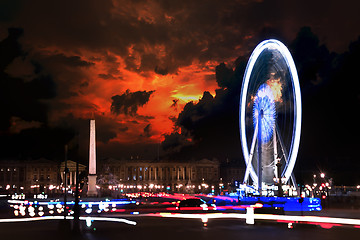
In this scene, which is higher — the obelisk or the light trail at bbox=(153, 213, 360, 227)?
the obelisk

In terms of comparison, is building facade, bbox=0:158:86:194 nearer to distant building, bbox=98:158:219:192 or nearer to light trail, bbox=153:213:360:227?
distant building, bbox=98:158:219:192

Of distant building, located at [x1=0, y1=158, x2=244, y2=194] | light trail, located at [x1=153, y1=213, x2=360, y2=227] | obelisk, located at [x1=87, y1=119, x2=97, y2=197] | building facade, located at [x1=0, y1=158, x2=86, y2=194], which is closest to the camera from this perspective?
light trail, located at [x1=153, y1=213, x2=360, y2=227]

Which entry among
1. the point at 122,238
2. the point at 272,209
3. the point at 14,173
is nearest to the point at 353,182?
the point at 272,209

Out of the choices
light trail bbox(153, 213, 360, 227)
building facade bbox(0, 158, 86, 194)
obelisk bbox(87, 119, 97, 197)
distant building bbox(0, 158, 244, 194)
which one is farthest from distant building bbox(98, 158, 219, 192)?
light trail bbox(153, 213, 360, 227)

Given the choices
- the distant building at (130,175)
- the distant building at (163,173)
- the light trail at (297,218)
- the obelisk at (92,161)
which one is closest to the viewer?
the light trail at (297,218)

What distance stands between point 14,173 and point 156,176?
56.6 m

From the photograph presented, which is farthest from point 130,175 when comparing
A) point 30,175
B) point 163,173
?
point 30,175

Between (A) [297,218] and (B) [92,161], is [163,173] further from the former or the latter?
(A) [297,218]

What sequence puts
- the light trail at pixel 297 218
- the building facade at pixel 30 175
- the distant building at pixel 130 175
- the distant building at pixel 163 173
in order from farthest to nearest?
the distant building at pixel 163 173
the building facade at pixel 30 175
the distant building at pixel 130 175
the light trail at pixel 297 218

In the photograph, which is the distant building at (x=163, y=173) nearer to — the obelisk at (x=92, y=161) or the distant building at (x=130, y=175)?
the distant building at (x=130, y=175)

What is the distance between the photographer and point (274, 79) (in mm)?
51750

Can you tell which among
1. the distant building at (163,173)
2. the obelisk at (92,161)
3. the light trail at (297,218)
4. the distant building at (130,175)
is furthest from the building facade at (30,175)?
the light trail at (297,218)

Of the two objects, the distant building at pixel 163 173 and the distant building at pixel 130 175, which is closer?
the distant building at pixel 130 175

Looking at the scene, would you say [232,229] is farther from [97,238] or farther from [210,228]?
[97,238]
